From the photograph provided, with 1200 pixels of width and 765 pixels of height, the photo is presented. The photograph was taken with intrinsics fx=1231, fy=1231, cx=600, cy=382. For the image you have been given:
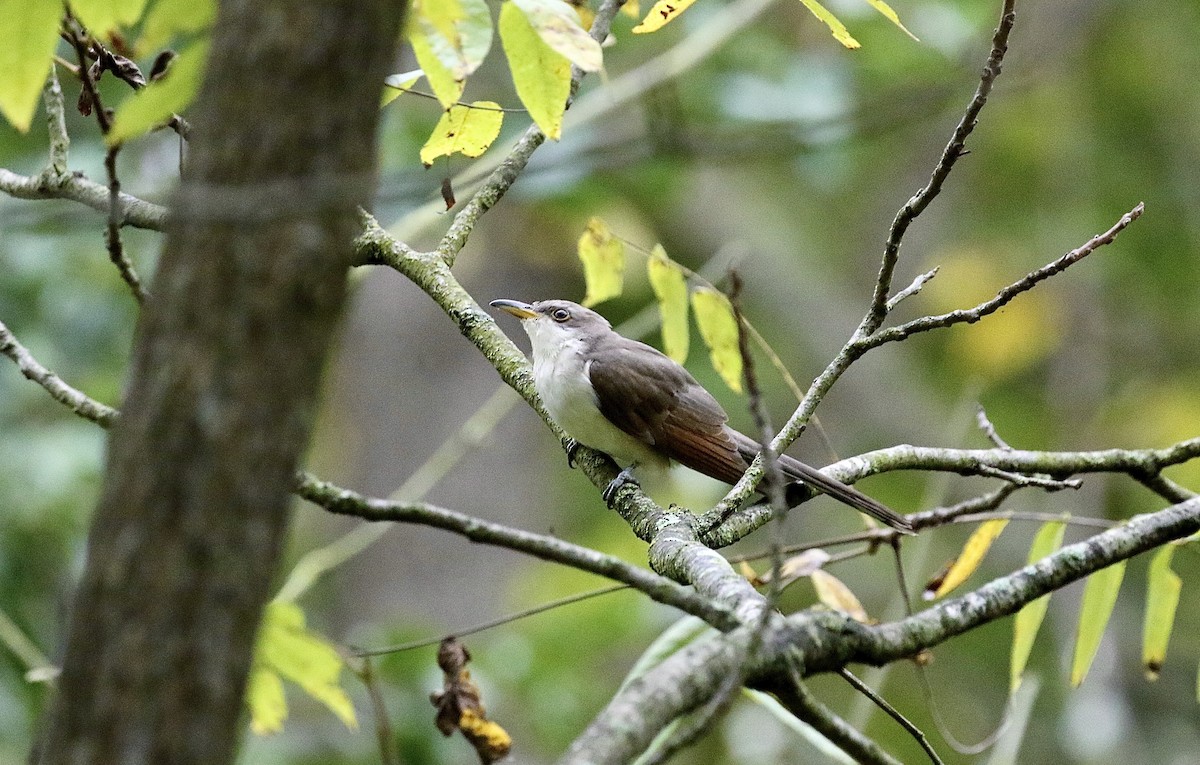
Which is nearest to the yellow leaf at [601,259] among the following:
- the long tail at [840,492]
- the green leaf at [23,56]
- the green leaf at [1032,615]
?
the long tail at [840,492]

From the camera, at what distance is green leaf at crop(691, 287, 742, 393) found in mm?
3586

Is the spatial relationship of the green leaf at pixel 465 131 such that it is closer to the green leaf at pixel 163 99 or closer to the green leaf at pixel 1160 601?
the green leaf at pixel 163 99

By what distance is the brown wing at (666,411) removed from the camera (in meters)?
→ 4.74

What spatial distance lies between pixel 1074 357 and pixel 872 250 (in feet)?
7.95

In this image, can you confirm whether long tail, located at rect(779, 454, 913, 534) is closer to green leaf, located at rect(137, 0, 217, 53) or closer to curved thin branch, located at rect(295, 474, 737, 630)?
curved thin branch, located at rect(295, 474, 737, 630)

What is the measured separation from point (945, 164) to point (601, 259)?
1.42 meters

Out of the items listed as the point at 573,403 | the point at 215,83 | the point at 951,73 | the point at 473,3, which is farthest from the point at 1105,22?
the point at 215,83

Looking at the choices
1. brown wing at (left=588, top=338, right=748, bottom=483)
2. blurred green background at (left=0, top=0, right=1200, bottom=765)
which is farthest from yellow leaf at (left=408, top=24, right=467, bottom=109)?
brown wing at (left=588, top=338, right=748, bottom=483)

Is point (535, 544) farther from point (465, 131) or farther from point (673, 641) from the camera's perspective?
Result: point (465, 131)

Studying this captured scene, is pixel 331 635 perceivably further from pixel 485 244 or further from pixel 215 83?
pixel 215 83

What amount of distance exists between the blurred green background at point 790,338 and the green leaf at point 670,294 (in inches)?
36.1

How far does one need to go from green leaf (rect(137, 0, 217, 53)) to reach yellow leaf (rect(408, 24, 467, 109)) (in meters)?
0.49

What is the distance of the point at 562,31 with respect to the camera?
2.18 m

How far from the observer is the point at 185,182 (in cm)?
129
